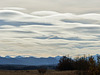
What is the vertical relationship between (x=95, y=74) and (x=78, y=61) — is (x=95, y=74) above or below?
below

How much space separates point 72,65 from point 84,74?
94.9ft

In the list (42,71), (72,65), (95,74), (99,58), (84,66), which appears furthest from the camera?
(72,65)

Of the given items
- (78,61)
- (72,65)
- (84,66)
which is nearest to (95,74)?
(84,66)

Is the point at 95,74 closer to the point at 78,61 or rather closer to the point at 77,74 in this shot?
the point at 77,74

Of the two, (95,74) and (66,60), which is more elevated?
(66,60)

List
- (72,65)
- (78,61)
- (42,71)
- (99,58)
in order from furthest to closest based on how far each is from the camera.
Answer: (72,65) < (78,61) < (42,71) < (99,58)

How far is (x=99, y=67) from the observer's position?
48750mm

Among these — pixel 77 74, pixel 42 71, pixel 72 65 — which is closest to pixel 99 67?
pixel 77 74

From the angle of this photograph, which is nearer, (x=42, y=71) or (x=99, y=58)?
(x=99, y=58)

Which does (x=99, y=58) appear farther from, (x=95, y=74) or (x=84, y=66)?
(x=84, y=66)

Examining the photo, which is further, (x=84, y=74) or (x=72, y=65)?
(x=72, y=65)

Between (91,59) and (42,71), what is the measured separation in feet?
40.6

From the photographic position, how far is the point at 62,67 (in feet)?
265

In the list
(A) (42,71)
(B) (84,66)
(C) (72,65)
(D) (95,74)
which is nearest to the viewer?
(D) (95,74)
